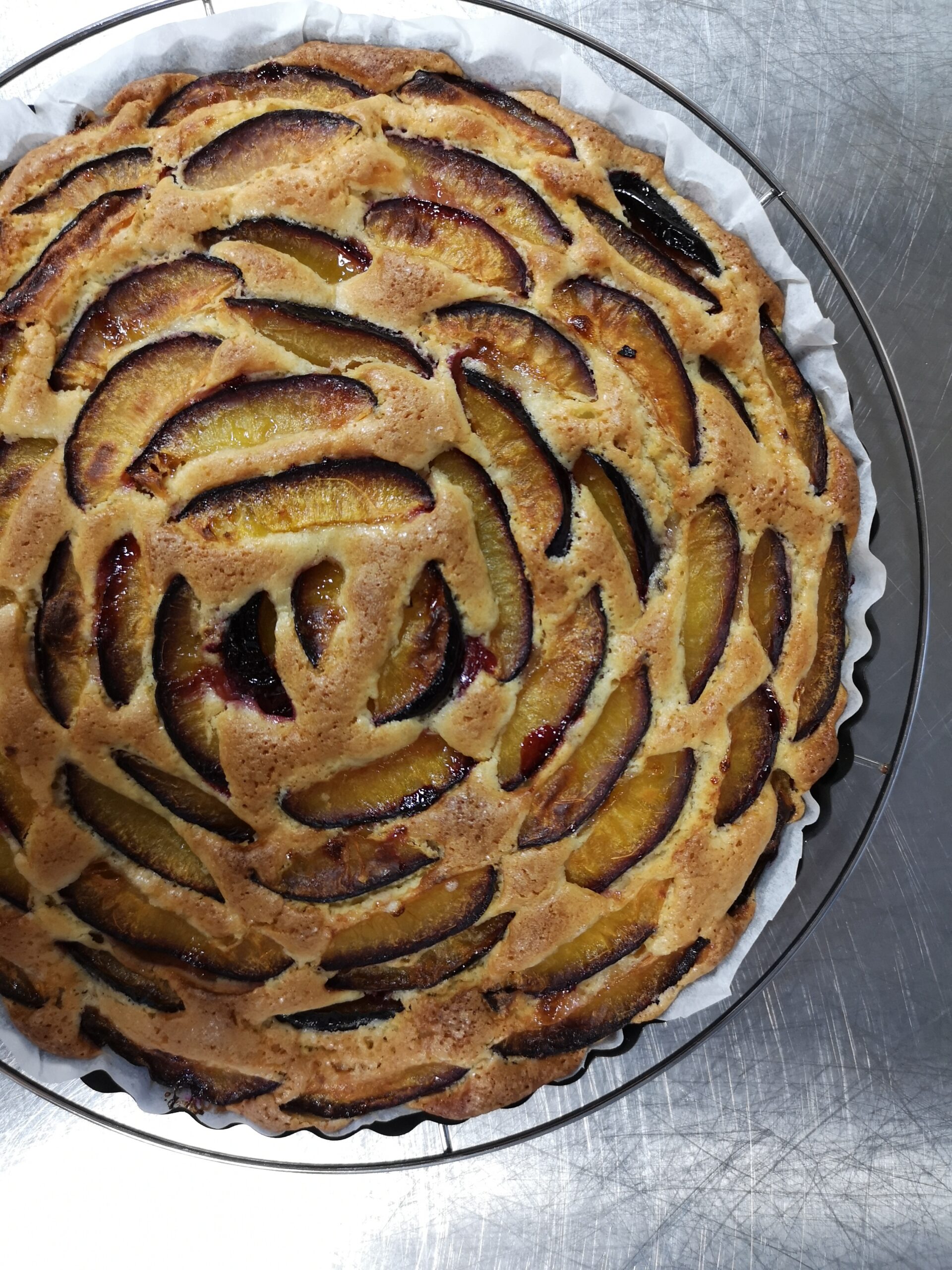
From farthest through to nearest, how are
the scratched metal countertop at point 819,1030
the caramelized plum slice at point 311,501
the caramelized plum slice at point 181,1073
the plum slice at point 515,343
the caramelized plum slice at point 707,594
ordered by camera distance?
1. the scratched metal countertop at point 819,1030
2. the caramelized plum slice at point 181,1073
3. the caramelized plum slice at point 707,594
4. the plum slice at point 515,343
5. the caramelized plum slice at point 311,501

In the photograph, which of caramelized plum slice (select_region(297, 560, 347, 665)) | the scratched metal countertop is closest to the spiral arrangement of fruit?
caramelized plum slice (select_region(297, 560, 347, 665))

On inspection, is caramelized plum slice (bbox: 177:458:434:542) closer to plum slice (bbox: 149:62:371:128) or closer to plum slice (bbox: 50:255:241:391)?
plum slice (bbox: 50:255:241:391)

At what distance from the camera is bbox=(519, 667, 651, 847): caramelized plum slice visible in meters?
1.83

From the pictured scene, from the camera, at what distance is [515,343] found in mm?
1798

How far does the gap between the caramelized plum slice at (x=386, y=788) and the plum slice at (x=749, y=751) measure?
22.3 inches

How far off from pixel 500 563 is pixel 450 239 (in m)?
0.64

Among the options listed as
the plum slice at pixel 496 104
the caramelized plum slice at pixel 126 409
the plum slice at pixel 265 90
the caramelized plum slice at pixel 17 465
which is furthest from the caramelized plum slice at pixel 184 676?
the plum slice at pixel 496 104

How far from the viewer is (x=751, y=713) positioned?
77.9 inches

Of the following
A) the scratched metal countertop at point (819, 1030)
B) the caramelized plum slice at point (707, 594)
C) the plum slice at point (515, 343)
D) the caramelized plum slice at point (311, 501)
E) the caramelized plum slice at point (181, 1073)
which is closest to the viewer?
the caramelized plum slice at point (311, 501)

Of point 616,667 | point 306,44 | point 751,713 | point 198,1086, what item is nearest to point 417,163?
point 306,44

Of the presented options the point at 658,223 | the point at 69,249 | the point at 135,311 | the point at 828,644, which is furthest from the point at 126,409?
the point at 828,644

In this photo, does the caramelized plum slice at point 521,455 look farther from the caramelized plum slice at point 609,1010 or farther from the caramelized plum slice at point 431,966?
the caramelized plum slice at point 609,1010

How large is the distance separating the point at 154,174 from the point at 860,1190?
9.75 feet

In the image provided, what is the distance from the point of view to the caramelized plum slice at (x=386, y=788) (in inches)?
70.7
